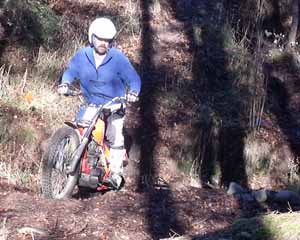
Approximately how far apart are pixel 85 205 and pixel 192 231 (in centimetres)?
104

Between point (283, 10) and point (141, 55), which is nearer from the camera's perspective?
point (141, 55)

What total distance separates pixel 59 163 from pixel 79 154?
219mm

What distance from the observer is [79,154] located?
24.4ft

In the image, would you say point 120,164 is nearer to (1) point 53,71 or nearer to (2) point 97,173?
(2) point 97,173

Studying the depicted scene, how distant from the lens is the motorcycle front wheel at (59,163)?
291 inches

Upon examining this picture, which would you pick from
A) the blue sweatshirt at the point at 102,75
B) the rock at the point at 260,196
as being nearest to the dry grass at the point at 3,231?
the blue sweatshirt at the point at 102,75

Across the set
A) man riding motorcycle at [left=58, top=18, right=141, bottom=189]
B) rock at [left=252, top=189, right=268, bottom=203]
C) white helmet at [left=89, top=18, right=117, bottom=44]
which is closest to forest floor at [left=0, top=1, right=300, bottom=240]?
rock at [left=252, top=189, right=268, bottom=203]

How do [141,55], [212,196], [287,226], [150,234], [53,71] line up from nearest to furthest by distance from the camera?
[287,226] → [150,234] → [212,196] → [53,71] → [141,55]

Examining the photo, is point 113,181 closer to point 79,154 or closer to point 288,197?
point 79,154

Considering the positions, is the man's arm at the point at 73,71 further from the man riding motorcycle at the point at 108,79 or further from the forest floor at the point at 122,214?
the forest floor at the point at 122,214

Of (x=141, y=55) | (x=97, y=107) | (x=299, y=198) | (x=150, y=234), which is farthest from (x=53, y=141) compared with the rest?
(x=141, y=55)

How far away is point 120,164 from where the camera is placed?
8.07 m

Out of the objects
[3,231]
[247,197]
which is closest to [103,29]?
[247,197]

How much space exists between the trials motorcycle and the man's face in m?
0.52
